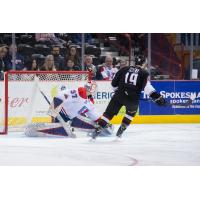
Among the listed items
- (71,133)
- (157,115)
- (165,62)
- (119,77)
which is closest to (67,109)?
(71,133)

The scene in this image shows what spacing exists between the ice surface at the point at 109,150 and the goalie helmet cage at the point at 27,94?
0.37 meters

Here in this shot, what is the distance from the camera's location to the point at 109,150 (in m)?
7.21

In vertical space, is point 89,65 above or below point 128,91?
above

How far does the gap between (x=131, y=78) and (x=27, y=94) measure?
183 cm

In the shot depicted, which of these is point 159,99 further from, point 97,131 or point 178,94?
point 178,94

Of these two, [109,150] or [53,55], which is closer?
[109,150]

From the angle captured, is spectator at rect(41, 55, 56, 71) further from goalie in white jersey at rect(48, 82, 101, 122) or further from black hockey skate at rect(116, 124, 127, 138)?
black hockey skate at rect(116, 124, 127, 138)

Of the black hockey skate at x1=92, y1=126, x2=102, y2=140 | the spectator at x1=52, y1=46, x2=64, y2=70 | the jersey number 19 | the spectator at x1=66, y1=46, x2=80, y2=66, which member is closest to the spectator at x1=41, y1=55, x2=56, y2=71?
the spectator at x1=52, y1=46, x2=64, y2=70

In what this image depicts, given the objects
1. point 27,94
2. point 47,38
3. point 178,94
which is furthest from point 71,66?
point 178,94

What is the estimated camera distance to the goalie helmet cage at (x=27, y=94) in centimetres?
911

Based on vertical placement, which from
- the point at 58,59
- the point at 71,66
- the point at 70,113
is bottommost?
the point at 70,113

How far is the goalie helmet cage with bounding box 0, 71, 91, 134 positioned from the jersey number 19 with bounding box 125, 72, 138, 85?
135cm

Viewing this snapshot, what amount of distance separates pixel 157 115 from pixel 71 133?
257 cm

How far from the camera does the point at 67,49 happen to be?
10.9 meters
